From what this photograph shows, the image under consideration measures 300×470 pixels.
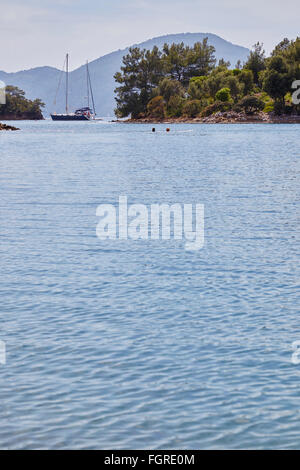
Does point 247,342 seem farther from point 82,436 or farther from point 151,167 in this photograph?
point 151,167

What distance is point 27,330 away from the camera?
1870cm

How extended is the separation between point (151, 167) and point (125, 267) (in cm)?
5064

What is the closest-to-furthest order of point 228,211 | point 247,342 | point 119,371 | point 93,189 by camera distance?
1. point 119,371
2. point 247,342
3. point 228,211
4. point 93,189

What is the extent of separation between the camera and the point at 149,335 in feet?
60.0

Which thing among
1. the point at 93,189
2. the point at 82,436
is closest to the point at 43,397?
the point at 82,436

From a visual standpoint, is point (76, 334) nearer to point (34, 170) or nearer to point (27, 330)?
point (27, 330)

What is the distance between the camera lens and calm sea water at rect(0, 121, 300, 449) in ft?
43.5

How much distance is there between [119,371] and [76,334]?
2822 mm

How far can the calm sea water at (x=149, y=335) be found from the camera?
1327 cm

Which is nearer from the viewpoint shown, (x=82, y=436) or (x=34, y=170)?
(x=82, y=436)

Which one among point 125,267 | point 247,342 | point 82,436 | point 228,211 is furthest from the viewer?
point 228,211
